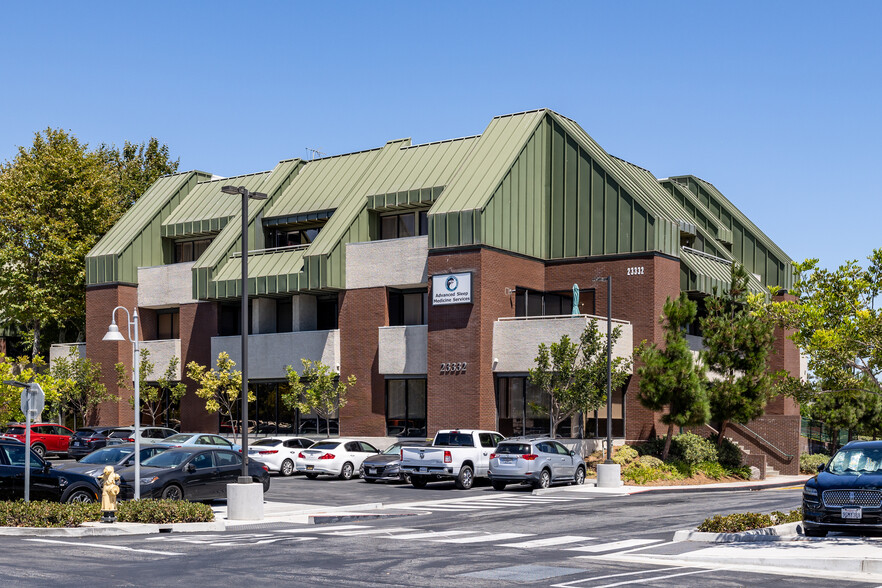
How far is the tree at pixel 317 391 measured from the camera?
43.9 meters

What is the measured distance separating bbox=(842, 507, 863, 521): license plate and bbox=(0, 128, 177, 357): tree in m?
45.6

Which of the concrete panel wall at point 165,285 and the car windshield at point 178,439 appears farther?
the concrete panel wall at point 165,285

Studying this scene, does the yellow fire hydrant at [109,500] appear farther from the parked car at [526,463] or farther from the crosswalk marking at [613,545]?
the parked car at [526,463]

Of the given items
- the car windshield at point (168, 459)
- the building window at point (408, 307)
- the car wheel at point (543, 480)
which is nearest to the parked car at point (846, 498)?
the car wheel at point (543, 480)

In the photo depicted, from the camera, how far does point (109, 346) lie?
52688 millimetres

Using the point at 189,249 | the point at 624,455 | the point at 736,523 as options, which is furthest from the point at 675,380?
the point at 189,249

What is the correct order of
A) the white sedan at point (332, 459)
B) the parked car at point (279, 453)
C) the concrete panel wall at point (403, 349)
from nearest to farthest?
the white sedan at point (332, 459), the parked car at point (279, 453), the concrete panel wall at point (403, 349)

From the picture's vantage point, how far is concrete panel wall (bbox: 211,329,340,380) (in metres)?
45.7

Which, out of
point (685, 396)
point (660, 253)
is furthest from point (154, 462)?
point (660, 253)

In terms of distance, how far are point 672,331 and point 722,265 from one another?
429 inches

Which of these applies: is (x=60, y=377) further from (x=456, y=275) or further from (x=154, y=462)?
(x=154, y=462)

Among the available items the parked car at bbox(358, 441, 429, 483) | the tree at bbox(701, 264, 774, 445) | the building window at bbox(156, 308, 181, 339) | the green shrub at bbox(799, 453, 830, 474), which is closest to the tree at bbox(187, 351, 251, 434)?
the building window at bbox(156, 308, 181, 339)

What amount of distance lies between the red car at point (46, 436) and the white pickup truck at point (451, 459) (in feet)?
65.0

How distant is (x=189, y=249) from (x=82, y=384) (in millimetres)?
8635
